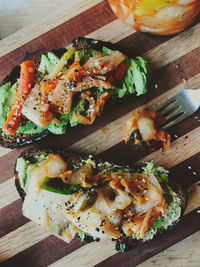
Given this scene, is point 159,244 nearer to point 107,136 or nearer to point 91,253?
point 91,253

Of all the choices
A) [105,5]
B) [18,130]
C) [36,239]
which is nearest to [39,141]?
[18,130]

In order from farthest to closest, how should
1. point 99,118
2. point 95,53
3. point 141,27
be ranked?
point 99,118, point 95,53, point 141,27

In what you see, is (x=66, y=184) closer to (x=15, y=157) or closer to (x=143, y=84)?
(x=15, y=157)

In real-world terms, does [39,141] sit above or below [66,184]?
above

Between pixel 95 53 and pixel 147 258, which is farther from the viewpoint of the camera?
pixel 147 258

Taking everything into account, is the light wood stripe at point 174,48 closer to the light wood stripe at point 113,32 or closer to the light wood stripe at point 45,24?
the light wood stripe at point 113,32

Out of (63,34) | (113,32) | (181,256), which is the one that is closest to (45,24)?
(63,34)
